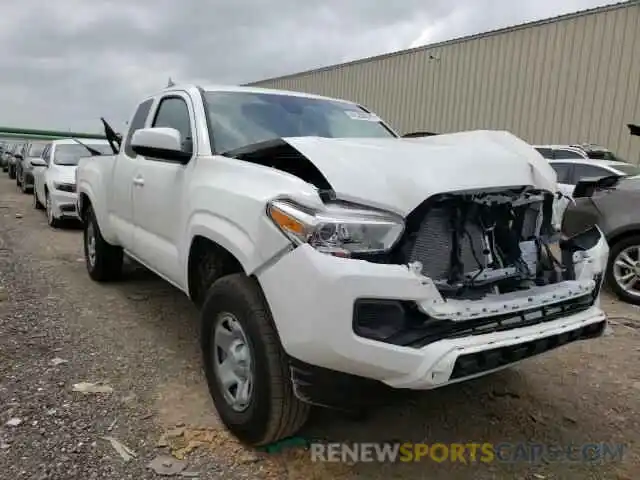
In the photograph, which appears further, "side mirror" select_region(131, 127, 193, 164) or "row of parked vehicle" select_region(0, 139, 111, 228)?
"row of parked vehicle" select_region(0, 139, 111, 228)

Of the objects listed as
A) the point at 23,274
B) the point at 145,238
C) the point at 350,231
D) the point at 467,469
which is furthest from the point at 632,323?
the point at 23,274

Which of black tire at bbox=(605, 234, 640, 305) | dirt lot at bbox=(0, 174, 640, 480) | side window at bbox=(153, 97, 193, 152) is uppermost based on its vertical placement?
side window at bbox=(153, 97, 193, 152)

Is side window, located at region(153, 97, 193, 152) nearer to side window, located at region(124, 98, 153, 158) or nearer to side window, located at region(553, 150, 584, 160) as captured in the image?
side window, located at region(124, 98, 153, 158)

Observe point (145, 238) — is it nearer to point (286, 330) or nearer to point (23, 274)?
point (286, 330)

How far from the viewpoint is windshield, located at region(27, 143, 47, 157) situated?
655 inches

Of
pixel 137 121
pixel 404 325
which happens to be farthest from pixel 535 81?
pixel 404 325

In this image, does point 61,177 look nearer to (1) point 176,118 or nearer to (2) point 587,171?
(1) point 176,118

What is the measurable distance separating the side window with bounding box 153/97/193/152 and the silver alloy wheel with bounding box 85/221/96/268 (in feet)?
5.90

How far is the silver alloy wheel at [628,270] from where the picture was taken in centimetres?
549

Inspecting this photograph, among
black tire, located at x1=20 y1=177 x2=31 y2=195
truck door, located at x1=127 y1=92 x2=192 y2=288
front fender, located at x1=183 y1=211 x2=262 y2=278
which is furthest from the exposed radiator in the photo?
black tire, located at x1=20 y1=177 x2=31 y2=195

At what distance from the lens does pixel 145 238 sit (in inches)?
157

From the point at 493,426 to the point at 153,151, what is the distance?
252cm

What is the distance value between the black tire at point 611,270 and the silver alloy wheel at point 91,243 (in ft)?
17.1

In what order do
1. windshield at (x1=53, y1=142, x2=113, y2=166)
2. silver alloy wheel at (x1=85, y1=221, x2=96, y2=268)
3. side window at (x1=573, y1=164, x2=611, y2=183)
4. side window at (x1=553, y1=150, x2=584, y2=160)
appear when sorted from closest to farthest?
silver alloy wheel at (x1=85, y1=221, x2=96, y2=268)
side window at (x1=573, y1=164, x2=611, y2=183)
side window at (x1=553, y1=150, x2=584, y2=160)
windshield at (x1=53, y1=142, x2=113, y2=166)
